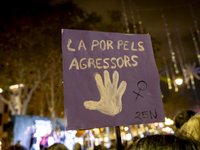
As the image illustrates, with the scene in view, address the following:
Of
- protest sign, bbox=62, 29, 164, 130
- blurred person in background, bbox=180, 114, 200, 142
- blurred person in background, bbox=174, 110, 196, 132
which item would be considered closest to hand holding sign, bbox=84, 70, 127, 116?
protest sign, bbox=62, 29, 164, 130

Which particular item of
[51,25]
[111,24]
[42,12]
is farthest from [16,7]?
[111,24]

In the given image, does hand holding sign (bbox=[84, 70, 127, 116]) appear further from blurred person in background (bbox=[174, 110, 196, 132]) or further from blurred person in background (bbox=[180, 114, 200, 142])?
blurred person in background (bbox=[174, 110, 196, 132])

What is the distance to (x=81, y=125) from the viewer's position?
1772 mm

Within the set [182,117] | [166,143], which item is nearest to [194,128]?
[182,117]

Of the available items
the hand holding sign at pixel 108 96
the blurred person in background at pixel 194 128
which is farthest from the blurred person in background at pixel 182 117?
the hand holding sign at pixel 108 96

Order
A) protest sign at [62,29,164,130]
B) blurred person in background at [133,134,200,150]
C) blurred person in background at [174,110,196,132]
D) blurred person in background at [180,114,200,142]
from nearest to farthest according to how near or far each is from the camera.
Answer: blurred person in background at [133,134,200,150], protest sign at [62,29,164,130], blurred person in background at [180,114,200,142], blurred person in background at [174,110,196,132]

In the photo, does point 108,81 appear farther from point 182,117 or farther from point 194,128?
point 182,117

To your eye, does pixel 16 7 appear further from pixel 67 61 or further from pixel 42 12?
pixel 67 61

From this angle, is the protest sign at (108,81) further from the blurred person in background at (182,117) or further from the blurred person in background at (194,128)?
the blurred person in background at (182,117)

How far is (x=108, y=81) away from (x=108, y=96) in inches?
6.2

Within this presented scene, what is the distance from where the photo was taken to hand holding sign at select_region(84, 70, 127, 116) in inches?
73.4

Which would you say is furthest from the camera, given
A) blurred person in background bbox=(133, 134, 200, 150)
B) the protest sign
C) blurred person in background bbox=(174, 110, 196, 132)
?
blurred person in background bbox=(174, 110, 196, 132)

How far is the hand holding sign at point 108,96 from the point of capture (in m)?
1.86

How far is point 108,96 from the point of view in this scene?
6.37 ft
